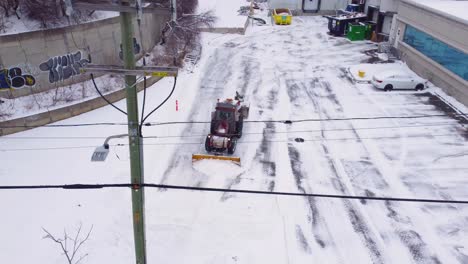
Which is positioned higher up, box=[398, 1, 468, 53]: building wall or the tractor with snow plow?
box=[398, 1, 468, 53]: building wall

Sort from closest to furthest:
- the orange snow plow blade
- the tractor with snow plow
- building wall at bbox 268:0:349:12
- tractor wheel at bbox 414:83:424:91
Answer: the orange snow plow blade → the tractor with snow plow → tractor wheel at bbox 414:83:424:91 → building wall at bbox 268:0:349:12

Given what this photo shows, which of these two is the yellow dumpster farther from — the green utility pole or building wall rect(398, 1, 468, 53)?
the green utility pole

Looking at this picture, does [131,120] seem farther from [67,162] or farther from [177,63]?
[177,63]

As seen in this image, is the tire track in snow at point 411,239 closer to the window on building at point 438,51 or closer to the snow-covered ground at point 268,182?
the snow-covered ground at point 268,182

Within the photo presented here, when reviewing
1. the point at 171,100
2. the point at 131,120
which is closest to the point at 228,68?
the point at 171,100

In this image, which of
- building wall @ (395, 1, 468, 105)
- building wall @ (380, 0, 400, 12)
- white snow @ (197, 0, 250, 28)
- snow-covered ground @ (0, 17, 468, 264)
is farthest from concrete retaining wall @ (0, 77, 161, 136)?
building wall @ (380, 0, 400, 12)

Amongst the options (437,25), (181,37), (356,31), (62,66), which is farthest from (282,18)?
(62,66)

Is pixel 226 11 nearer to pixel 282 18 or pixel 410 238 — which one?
pixel 282 18
